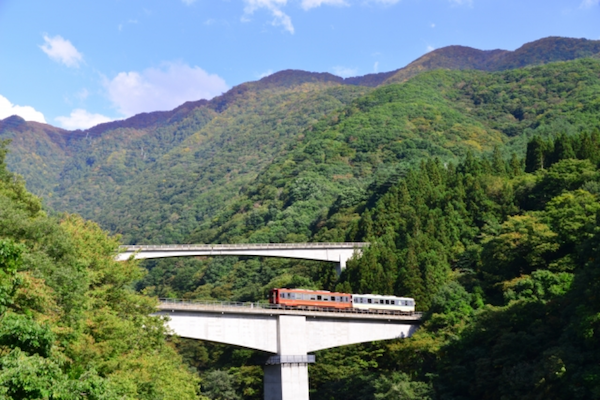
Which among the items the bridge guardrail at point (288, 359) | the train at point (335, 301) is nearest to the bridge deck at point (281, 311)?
the train at point (335, 301)

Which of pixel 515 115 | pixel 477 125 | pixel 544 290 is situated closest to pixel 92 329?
pixel 544 290

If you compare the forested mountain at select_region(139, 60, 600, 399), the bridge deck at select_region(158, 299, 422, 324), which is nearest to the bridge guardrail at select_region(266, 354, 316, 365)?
the bridge deck at select_region(158, 299, 422, 324)

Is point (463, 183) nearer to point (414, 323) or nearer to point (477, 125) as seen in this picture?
point (414, 323)

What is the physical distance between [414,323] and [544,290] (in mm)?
13234

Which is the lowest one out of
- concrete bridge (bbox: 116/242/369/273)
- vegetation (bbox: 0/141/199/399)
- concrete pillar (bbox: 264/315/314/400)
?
concrete pillar (bbox: 264/315/314/400)

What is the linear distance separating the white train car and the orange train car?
2.33ft

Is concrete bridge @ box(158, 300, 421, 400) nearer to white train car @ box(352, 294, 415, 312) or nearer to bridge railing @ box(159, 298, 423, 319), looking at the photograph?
bridge railing @ box(159, 298, 423, 319)

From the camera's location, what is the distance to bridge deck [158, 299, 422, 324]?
165 feet

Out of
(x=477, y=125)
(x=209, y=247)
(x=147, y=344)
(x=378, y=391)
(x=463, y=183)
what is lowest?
(x=378, y=391)

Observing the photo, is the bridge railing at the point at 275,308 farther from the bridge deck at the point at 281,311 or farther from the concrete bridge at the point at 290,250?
the concrete bridge at the point at 290,250

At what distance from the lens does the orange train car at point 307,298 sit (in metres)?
56.0

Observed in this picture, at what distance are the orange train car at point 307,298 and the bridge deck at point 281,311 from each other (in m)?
0.45

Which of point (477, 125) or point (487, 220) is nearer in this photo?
point (487, 220)

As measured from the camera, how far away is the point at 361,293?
66.3m
